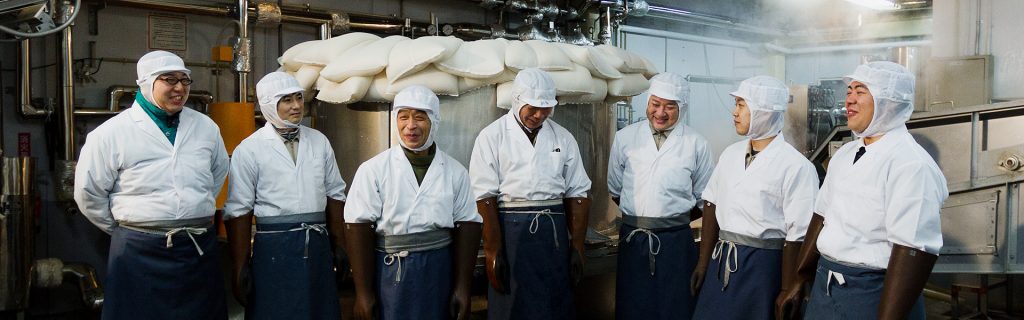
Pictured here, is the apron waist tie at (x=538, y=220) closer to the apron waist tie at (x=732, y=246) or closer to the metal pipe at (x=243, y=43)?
the apron waist tie at (x=732, y=246)

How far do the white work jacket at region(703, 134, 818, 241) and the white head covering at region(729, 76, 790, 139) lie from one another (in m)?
0.06

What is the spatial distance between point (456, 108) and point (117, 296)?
167cm

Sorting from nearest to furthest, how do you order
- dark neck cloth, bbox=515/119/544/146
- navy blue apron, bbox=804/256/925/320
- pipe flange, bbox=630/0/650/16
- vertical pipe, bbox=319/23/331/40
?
1. navy blue apron, bbox=804/256/925/320
2. dark neck cloth, bbox=515/119/544/146
3. vertical pipe, bbox=319/23/331/40
4. pipe flange, bbox=630/0/650/16

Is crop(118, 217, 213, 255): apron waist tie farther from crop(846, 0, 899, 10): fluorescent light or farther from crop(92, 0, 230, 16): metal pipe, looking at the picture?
crop(846, 0, 899, 10): fluorescent light

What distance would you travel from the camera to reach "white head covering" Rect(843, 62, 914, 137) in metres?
2.30

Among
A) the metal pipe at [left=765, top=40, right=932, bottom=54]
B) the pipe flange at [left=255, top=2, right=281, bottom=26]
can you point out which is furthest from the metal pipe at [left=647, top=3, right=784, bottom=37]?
the pipe flange at [left=255, top=2, right=281, bottom=26]

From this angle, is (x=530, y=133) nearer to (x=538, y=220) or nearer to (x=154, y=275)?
(x=538, y=220)

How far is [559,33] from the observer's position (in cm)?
649

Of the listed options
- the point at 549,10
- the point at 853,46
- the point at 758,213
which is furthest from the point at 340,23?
the point at 853,46

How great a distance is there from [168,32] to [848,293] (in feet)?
12.9

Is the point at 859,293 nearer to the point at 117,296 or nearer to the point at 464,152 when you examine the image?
the point at 464,152

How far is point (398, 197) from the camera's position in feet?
8.91

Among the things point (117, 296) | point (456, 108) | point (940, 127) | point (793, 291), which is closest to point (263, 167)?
point (117, 296)

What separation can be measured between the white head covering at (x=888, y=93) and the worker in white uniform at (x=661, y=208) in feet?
3.98
